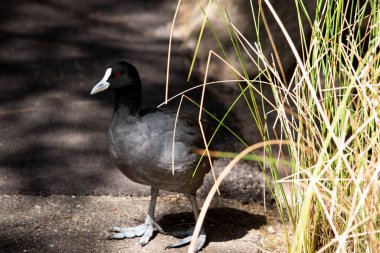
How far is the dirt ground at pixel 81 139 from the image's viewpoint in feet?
12.1

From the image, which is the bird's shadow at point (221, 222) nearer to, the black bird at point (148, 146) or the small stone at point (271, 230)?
the small stone at point (271, 230)

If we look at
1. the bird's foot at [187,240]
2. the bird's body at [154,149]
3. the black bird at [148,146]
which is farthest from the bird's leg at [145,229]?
the bird's body at [154,149]

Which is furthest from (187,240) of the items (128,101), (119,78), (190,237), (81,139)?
(81,139)

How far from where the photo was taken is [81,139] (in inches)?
185

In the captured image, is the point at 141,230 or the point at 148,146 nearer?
the point at 148,146

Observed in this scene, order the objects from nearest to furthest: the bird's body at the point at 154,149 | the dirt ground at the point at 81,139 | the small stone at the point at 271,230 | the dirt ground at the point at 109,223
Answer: the bird's body at the point at 154,149
the dirt ground at the point at 109,223
the dirt ground at the point at 81,139
the small stone at the point at 271,230

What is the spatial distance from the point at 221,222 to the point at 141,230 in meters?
0.56

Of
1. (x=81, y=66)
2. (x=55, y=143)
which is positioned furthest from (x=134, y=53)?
(x=55, y=143)

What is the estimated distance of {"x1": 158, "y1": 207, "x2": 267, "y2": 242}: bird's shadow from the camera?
3796 millimetres

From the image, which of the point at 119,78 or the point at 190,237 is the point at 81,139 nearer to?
the point at 119,78

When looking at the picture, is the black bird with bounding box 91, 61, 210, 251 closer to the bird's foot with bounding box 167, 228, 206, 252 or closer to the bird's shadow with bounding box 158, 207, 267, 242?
the bird's foot with bounding box 167, 228, 206, 252

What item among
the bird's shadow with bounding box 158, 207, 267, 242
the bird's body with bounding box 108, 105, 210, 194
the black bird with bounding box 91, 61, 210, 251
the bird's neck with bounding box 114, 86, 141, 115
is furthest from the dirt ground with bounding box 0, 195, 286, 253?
the bird's neck with bounding box 114, 86, 141, 115

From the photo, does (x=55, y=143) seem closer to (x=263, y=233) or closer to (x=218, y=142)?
(x=218, y=142)

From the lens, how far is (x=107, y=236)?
365 centimetres
